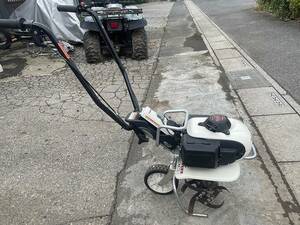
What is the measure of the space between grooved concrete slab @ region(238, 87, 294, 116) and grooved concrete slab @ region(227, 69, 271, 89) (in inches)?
7.8

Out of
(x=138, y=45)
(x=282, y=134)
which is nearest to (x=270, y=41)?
(x=138, y=45)

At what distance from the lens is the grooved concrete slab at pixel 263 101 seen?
4621 mm

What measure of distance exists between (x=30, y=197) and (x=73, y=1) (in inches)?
335

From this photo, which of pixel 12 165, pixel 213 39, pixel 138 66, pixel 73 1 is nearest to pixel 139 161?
pixel 12 165

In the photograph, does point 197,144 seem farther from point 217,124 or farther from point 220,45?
point 220,45

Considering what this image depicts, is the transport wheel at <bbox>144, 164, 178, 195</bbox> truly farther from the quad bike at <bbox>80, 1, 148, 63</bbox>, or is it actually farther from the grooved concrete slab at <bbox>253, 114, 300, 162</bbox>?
the quad bike at <bbox>80, 1, 148, 63</bbox>

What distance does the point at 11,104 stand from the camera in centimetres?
577

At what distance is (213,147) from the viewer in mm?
2533

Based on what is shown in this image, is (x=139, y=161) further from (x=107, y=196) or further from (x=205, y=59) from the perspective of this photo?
(x=205, y=59)

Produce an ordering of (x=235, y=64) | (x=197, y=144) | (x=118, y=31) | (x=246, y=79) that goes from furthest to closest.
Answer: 1. (x=118, y=31)
2. (x=235, y=64)
3. (x=246, y=79)
4. (x=197, y=144)

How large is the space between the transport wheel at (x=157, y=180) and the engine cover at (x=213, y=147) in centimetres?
51

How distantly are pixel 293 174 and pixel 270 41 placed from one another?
6.11m

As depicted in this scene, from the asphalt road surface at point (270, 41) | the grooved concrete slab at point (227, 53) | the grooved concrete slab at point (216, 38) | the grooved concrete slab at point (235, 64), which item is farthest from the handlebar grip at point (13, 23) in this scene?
the grooved concrete slab at point (216, 38)

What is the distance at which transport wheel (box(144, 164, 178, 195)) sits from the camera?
3129mm
